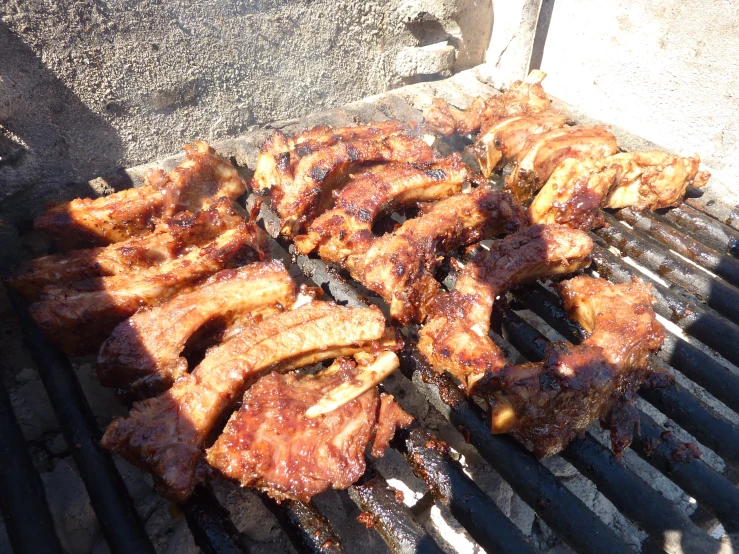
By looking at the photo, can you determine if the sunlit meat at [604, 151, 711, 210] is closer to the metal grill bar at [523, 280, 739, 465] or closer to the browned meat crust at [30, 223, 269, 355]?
the metal grill bar at [523, 280, 739, 465]

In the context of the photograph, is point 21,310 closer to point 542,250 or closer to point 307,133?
point 307,133

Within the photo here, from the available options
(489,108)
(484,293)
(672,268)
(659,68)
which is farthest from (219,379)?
(659,68)

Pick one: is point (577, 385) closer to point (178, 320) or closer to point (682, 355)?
point (682, 355)

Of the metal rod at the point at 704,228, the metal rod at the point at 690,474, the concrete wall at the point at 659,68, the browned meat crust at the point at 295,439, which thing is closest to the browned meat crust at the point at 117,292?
the browned meat crust at the point at 295,439

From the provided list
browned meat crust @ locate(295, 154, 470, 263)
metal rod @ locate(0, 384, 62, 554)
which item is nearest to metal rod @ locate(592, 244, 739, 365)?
browned meat crust @ locate(295, 154, 470, 263)

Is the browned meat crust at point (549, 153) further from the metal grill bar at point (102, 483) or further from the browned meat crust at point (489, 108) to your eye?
the metal grill bar at point (102, 483)
